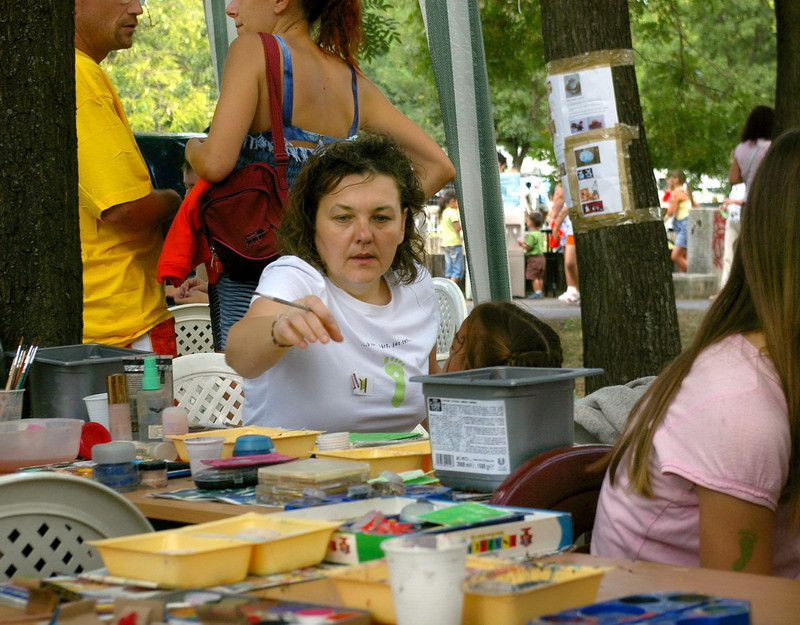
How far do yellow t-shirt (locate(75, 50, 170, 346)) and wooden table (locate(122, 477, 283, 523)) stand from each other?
5.87ft

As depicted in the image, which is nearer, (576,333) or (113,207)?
(113,207)

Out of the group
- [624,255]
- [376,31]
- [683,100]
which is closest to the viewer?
[624,255]

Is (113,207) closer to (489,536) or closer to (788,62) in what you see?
(489,536)

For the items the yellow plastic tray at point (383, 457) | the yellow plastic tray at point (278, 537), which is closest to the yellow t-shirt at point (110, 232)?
the yellow plastic tray at point (383, 457)

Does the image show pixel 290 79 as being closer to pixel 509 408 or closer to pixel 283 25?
pixel 283 25

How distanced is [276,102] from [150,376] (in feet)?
3.92

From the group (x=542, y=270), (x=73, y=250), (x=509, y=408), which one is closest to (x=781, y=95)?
(x=73, y=250)

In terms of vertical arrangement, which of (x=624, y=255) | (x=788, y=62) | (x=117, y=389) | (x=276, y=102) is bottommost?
(x=117, y=389)

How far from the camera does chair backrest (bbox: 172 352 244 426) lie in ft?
13.0

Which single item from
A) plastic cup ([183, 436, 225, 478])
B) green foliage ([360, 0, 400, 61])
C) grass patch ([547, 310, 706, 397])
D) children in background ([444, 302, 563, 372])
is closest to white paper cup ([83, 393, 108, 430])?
plastic cup ([183, 436, 225, 478])

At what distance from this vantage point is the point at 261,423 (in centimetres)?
319

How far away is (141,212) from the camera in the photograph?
12.5 ft

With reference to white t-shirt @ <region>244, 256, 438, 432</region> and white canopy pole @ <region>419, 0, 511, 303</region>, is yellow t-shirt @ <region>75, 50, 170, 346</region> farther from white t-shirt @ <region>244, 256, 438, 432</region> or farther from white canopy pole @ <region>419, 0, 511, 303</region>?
white canopy pole @ <region>419, 0, 511, 303</region>

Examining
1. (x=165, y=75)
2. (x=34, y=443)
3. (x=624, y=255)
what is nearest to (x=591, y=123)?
(x=624, y=255)
